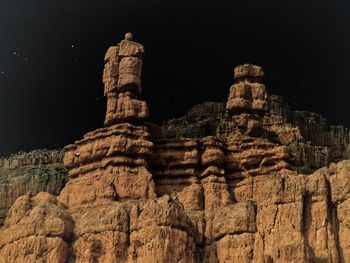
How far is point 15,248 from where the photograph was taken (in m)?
37.1

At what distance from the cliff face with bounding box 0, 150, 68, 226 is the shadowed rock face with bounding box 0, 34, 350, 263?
28.6ft

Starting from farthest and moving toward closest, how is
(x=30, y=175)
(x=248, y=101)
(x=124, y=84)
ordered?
(x=30, y=175)
(x=248, y=101)
(x=124, y=84)

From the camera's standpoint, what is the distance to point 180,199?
134 feet

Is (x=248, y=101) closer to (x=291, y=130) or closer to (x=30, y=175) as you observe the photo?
(x=291, y=130)

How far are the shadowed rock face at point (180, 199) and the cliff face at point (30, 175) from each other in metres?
8.73

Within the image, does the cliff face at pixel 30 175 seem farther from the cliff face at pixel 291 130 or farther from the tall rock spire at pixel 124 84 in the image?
the tall rock spire at pixel 124 84

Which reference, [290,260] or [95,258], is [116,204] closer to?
[95,258]

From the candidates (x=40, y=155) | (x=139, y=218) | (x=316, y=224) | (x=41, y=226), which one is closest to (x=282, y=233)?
(x=316, y=224)

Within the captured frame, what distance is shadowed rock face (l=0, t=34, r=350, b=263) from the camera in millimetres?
36750

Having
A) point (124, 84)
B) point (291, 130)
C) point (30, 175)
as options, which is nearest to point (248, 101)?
point (124, 84)

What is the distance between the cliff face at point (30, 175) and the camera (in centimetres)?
5247

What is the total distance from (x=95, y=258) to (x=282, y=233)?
5898 millimetres

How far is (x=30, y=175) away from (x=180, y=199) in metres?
15.0

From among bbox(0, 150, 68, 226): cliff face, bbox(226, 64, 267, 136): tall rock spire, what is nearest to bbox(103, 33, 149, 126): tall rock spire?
bbox(226, 64, 267, 136): tall rock spire
